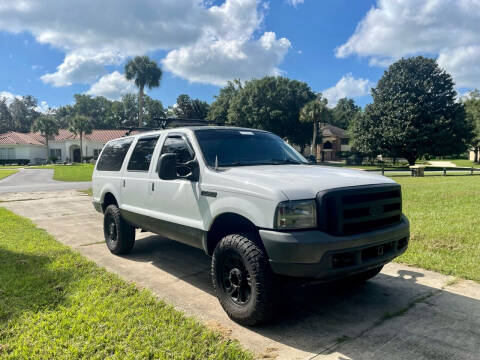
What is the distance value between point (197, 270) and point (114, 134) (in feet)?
201

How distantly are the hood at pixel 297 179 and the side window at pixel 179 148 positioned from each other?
0.75 metres

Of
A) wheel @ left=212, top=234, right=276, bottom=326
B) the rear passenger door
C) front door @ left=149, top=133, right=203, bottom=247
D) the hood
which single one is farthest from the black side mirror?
the rear passenger door

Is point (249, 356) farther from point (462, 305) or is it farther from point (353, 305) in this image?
point (462, 305)

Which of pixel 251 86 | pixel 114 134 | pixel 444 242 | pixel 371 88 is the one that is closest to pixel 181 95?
pixel 114 134

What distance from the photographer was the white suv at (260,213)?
9.71 feet

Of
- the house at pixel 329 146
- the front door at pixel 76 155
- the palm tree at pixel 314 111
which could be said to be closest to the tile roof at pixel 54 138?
the front door at pixel 76 155

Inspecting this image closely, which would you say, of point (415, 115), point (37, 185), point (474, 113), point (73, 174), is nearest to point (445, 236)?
point (37, 185)

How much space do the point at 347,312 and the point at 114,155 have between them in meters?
4.49

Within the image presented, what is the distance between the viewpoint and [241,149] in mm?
4332

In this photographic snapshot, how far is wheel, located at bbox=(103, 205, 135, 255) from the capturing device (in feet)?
18.3

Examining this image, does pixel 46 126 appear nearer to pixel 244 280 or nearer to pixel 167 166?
pixel 167 166

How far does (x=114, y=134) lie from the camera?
61562 mm

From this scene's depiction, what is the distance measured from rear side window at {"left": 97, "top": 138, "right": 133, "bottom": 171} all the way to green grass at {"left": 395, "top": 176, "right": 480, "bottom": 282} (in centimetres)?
470

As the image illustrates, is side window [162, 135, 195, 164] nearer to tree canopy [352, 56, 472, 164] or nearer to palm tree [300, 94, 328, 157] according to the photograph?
tree canopy [352, 56, 472, 164]
